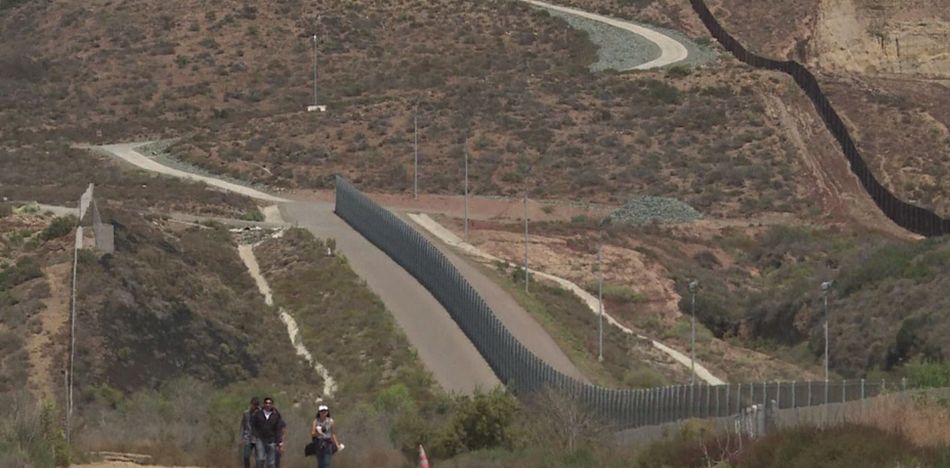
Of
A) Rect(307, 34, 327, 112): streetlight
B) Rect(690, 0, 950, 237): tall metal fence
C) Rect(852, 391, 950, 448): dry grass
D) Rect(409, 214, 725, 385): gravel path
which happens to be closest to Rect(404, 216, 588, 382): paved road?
Rect(409, 214, 725, 385): gravel path

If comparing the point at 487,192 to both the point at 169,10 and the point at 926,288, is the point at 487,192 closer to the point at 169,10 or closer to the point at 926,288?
the point at 926,288

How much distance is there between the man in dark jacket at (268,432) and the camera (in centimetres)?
3122

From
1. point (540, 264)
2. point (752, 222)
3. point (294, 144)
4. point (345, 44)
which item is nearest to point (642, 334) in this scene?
point (540, 264)

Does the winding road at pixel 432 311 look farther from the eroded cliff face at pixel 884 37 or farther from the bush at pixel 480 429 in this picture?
the eroded cliff face at pixel 884 37

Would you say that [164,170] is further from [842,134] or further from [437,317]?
[437,317]

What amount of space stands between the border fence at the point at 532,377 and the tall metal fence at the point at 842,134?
18456 mm

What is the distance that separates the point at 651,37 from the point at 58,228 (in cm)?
5726

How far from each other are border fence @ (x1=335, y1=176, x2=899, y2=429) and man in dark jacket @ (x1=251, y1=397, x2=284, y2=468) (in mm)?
6919

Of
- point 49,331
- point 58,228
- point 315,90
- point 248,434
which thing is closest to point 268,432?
point 248,434

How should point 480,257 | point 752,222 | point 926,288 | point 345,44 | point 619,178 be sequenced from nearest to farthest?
1. point 926,288
2. point 480,257
3. point 752,222
4. point 619,178
5. point 345,44

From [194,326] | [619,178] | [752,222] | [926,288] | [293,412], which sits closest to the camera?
[293,412]

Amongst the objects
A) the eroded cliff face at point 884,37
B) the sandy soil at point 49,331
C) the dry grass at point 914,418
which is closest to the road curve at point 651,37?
the eroded cliff face at point 884,37

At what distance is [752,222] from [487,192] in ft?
32.1

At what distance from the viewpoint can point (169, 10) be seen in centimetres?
12094
